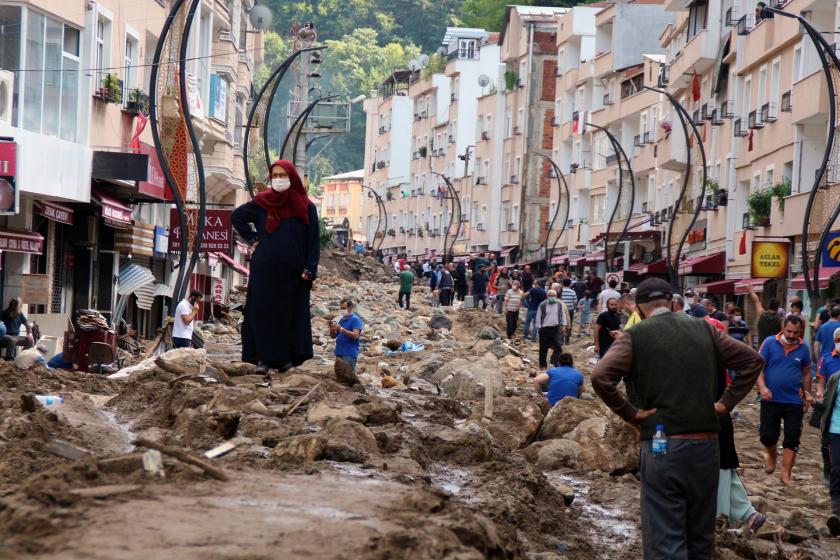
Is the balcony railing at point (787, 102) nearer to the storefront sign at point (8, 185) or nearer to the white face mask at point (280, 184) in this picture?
the storefront sign at point (8, 185)

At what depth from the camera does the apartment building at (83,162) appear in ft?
83.0

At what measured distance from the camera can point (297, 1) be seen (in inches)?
5748

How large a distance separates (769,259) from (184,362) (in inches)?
818

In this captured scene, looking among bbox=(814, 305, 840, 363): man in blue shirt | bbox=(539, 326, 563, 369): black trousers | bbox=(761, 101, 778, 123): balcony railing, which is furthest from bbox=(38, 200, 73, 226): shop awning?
bbox=(761, 101, 778, 123): balcony railing

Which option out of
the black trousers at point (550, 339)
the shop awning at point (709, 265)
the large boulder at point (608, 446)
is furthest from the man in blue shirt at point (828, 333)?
the shop awning at point (709, 265)

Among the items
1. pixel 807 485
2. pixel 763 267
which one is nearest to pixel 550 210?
pixel 763 267

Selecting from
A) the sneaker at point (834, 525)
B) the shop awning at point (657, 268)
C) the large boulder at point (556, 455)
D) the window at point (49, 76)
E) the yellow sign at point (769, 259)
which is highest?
the window at point (49, 76)

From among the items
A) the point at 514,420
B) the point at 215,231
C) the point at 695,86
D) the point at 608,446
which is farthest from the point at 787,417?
the point at 695,86

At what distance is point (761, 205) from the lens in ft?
134

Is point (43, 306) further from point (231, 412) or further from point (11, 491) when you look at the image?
point (11, 491)

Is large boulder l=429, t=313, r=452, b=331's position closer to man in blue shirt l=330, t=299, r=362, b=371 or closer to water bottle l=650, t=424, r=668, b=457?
man in blue shirt l=330, t=299, r=362, b=371

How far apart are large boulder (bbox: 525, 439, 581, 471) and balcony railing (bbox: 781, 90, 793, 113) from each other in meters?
25.1

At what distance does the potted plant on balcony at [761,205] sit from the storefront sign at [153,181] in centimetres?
1662

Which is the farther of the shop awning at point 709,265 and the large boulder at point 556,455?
the shop awning at point 709,265
